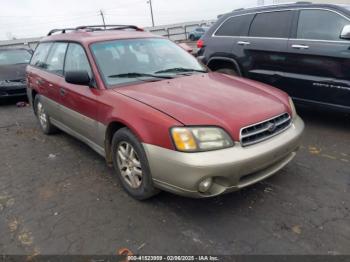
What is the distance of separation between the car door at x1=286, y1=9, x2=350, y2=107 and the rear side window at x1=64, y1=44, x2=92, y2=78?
3.04 meters

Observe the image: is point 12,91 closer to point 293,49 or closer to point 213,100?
point 293,49

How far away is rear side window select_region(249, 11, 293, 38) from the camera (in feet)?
17.4

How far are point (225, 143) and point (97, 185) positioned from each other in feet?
5.74

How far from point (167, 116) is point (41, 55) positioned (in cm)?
374

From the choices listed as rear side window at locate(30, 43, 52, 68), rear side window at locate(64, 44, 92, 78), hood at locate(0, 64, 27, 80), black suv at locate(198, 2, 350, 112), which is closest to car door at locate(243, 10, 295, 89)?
black suv at locate(198, 2, 350, 112)

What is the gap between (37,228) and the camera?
3131mm

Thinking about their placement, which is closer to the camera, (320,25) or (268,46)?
(320,25)

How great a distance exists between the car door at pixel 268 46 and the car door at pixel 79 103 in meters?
2.89

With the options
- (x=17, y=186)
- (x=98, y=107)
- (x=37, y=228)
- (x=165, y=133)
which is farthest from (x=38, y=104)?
(x=165, y=133)

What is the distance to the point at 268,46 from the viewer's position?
544 centimetres

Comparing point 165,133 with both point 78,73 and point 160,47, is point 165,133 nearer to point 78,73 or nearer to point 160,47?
point 78,73

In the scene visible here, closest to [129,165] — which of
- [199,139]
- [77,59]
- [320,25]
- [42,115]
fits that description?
[199,139]

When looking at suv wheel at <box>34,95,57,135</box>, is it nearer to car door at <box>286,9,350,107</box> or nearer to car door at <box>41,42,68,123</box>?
car door at <box>41,42,68,123</box>

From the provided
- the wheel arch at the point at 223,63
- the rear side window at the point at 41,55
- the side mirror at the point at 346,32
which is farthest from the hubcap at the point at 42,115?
the side mirror at the point at 346,32
